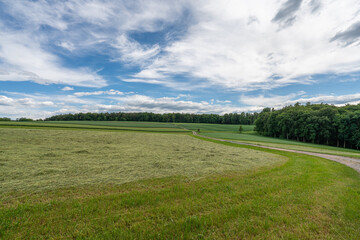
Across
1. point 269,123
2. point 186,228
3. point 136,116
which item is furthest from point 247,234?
point 136,116

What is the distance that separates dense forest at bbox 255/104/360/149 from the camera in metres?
47.8

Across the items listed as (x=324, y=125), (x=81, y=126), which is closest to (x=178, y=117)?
(x=81, y=126)

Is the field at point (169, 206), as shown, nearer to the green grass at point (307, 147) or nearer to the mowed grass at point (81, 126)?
the green grass at point (307, 147)

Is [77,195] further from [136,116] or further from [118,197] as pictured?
[136,116]

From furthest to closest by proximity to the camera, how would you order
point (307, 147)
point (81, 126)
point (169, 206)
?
point (81, 126), point (307, 147), point (169, 206)

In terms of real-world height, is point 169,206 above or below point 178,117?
below

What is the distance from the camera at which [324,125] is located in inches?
2092

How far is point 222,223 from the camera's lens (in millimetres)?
4504

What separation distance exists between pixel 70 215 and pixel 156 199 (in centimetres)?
276

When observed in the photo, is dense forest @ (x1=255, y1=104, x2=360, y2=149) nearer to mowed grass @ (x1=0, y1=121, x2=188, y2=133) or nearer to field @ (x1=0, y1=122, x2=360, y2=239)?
mowed grass @ (x1=0, y1=121, x2=188, y2=133)

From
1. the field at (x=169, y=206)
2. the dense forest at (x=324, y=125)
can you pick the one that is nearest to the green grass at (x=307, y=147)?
the dense forest at (x=324, y=125)

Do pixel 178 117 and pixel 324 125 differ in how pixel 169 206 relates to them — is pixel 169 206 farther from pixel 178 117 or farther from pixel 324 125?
pixel 178 117

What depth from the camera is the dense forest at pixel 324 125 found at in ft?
157

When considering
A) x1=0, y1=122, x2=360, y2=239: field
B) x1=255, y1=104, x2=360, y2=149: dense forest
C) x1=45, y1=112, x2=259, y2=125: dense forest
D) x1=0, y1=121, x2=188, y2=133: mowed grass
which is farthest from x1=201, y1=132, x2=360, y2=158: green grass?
x1=45, y1=112, x2=259, y2=125: dense forest
